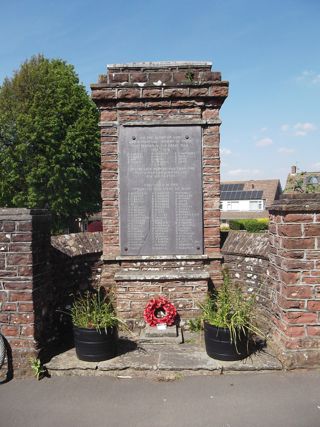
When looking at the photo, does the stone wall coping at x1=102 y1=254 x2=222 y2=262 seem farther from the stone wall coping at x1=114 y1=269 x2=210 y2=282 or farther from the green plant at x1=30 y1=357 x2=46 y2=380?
the green plant at x1=30 y1=357 x2=46 y2=380

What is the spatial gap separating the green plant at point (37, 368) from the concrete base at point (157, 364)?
0.27ft

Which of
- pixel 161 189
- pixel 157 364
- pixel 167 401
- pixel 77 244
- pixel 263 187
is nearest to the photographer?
pixel 167 401

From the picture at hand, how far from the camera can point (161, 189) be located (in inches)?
216

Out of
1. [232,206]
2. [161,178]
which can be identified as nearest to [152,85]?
[161,178]

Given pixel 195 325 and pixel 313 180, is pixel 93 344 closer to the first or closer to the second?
pixel 195 325

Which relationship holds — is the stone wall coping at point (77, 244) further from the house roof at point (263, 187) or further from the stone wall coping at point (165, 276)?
the house roof at point (263, 187)

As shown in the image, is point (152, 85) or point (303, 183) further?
point (152, 85)

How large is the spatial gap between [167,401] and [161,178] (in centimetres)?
315

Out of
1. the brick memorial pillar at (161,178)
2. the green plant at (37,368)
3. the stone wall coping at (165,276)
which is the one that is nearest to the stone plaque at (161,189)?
the brick memorial pillar at (161,178)

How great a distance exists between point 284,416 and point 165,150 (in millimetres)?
3835

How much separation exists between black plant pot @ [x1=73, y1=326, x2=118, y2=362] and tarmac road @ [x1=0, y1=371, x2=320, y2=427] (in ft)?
0.98

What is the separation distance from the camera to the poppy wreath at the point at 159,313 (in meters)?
5.14

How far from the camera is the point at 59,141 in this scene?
18.4 m

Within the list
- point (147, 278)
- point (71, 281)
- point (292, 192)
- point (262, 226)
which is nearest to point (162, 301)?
point (147, 278)
